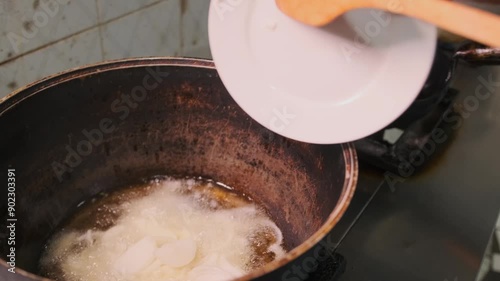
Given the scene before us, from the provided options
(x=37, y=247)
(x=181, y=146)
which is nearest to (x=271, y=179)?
(x=181, y=146)

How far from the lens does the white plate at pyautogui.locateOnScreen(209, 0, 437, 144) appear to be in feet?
1.91

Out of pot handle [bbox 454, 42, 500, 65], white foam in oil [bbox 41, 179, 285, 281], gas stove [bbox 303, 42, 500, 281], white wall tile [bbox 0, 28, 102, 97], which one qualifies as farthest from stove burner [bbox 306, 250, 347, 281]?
white wall tile [bbox 0, 28, 102, 97]

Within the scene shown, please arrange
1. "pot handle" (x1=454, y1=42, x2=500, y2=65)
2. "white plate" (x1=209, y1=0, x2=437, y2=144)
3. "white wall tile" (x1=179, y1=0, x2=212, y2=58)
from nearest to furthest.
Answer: "white plate" (x1=209, y1=0, x2=437, y2=144)
"pot handle" (x1=454, y1=42, x2=500, y2=65)
"white wall tile" (x1=179, y1=0, x2=212, y2=58)

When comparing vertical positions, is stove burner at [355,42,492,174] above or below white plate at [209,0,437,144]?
below

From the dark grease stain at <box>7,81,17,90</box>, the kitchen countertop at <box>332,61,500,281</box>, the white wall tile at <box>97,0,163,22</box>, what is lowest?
the kitchen countertop at <box>332,61,500,281</box>

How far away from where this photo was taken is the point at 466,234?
0.81 m

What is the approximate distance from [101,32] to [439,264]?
0.72 m

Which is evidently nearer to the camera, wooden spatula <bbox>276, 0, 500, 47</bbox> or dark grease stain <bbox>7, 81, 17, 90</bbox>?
wooden spatula <bbox>276, 0, 500, 47</bbox>

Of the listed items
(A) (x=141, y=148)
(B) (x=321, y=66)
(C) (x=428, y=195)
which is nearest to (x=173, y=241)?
(A) (x=141, y=148)

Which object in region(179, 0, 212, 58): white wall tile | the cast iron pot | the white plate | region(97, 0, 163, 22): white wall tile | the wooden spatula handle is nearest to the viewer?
the wooden spatula handle

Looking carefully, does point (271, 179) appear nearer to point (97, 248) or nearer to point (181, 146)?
point (181, 146)

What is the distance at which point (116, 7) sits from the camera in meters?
0.94

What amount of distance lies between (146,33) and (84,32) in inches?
6.1

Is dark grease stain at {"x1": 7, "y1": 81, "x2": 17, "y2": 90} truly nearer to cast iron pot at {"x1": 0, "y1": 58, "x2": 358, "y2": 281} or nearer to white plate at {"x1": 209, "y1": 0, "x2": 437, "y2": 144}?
cast iron pot at {"x1": 0, "y1": 58, "x2": 358, "y2": 281}
